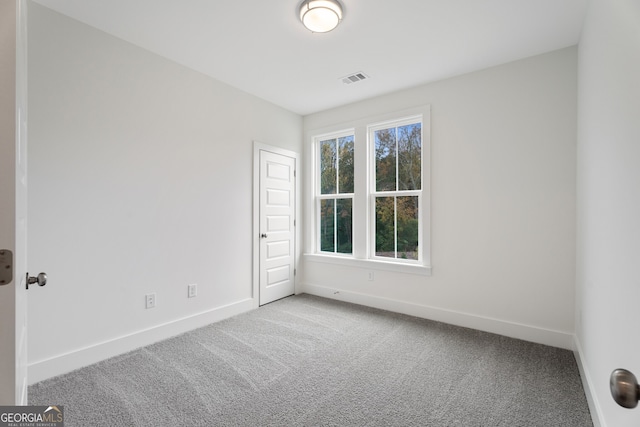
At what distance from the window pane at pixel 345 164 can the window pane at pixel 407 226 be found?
0.76 m

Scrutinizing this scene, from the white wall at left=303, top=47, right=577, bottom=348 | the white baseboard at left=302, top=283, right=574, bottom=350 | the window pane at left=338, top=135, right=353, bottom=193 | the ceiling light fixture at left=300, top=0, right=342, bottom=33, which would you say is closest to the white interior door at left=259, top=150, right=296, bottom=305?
the white baseboard at left=302, top=283, right=574, bottom=350

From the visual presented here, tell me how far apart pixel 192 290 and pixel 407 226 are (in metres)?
2.53

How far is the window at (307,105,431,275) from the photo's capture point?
11.6 feet

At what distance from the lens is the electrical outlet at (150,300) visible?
2727mm

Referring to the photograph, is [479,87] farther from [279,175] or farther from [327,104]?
[279,175]

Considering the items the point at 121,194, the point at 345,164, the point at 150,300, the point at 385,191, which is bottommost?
the point at 150,300

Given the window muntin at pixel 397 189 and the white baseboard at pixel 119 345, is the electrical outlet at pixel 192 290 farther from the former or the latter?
Result: the window muntin at pixel 397 189

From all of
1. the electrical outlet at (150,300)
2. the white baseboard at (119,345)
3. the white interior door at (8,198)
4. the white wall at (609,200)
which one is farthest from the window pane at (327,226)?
the white interior door at (8,198)

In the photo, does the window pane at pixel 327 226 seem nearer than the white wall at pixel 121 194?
No

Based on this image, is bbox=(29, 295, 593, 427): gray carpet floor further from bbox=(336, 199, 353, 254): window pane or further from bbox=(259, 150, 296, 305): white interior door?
bbox=(336, 199, 353, 254): window pane

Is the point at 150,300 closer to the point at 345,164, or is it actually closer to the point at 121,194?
the point at 121,194

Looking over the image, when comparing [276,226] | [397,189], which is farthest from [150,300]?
[397,189]

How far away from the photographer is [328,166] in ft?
14.3

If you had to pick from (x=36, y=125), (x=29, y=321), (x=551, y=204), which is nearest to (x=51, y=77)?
(x=36, y=125)
